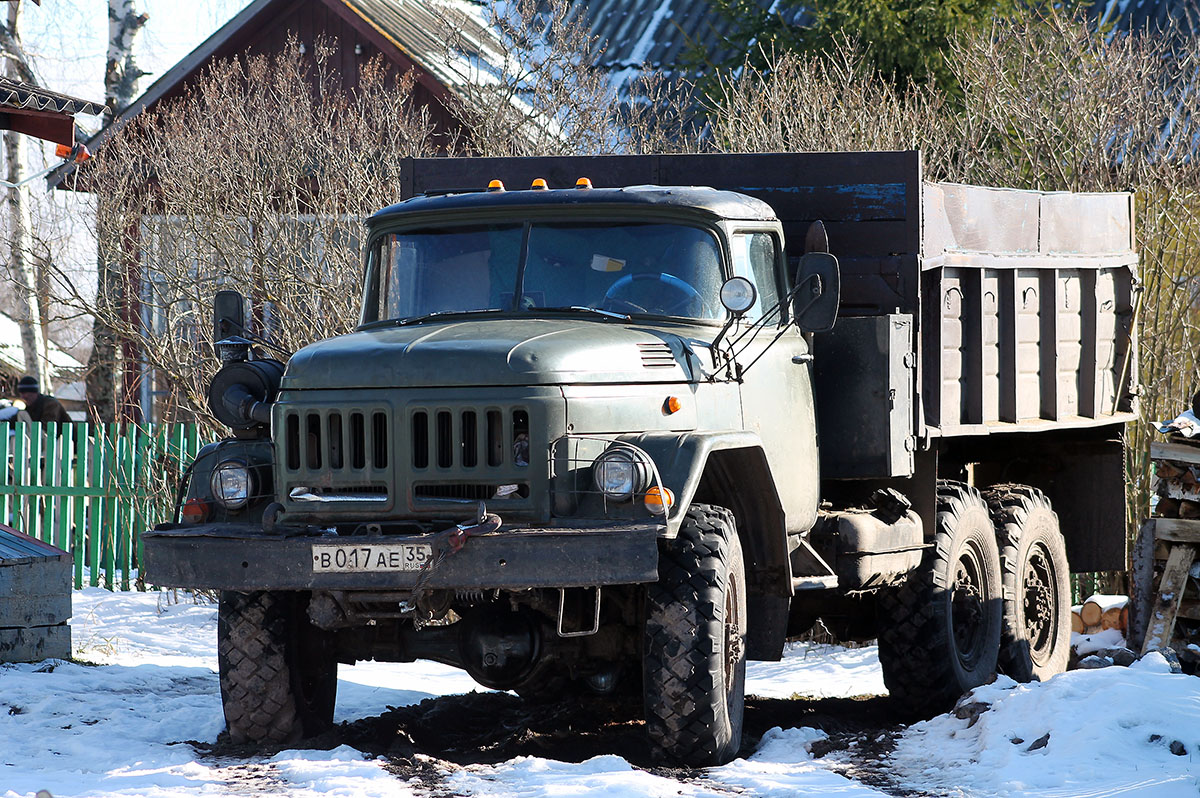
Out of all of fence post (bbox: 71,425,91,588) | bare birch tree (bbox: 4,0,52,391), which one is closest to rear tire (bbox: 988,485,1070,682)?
fence post (bbox: 71,425,91,588)

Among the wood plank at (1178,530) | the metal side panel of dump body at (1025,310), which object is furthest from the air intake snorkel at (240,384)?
the wood plank at (1178,530)

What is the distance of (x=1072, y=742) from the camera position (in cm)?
653

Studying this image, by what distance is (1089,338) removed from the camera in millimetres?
9844

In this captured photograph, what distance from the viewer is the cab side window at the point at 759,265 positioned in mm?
7512

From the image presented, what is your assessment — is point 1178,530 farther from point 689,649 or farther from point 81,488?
point 81,488

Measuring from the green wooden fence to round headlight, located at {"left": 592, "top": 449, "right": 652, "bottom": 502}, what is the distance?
779 centimetres

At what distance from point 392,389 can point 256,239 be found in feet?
27.1

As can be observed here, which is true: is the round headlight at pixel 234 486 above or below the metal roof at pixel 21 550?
above

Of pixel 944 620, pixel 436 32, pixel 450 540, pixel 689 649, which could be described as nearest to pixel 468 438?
pixel 450 540

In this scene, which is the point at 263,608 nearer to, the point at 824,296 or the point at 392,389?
the point at 392,389

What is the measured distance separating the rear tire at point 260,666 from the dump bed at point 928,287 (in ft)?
9.11

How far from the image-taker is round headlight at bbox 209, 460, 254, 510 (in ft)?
22.3

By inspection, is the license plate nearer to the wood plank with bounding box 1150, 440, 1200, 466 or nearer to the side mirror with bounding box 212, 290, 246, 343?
the side mirror with bounding box 212, 290, 246, 343

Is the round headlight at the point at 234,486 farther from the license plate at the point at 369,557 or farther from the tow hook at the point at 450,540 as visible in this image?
the tow hook at the point at 450,540
